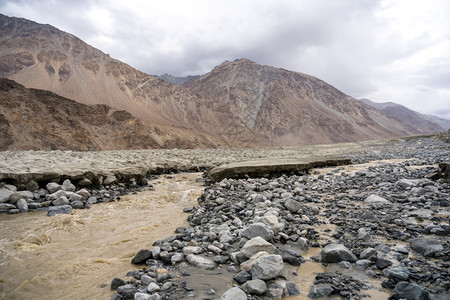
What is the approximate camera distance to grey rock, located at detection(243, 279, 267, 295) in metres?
2.69

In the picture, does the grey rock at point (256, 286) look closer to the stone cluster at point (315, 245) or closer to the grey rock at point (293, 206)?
the stone cluster at point (315, 245)

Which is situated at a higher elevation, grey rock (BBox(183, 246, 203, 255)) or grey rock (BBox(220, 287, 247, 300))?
grey rock (BBox(220, 287, 247, 300))

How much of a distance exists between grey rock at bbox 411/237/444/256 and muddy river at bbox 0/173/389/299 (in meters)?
0.97

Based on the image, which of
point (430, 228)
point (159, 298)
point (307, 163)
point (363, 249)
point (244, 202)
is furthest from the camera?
point (307, 163)

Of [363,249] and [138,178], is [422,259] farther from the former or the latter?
[138,178]

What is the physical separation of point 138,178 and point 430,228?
9151mm

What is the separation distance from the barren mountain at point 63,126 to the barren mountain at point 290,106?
157 feet

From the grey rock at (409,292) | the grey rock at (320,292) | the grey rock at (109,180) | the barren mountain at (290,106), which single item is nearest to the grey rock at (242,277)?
the grey rock at (320,292)

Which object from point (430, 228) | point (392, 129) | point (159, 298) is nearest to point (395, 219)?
point (430, 228)

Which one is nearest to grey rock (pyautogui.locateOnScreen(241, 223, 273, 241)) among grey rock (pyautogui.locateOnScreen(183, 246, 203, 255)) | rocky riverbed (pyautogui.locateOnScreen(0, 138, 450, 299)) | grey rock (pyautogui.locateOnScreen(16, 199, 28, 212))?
rocky riverbed (pyautogui.locateOnScreen(0, 138, 450, 299))

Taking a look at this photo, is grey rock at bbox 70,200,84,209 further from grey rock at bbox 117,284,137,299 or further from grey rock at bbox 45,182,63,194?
grey rock at bbox 117,284,137,299

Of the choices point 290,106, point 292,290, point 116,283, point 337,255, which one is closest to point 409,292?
point 337,255

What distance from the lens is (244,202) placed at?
6457 mm

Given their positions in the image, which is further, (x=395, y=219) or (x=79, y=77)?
(x=79, y=77)
